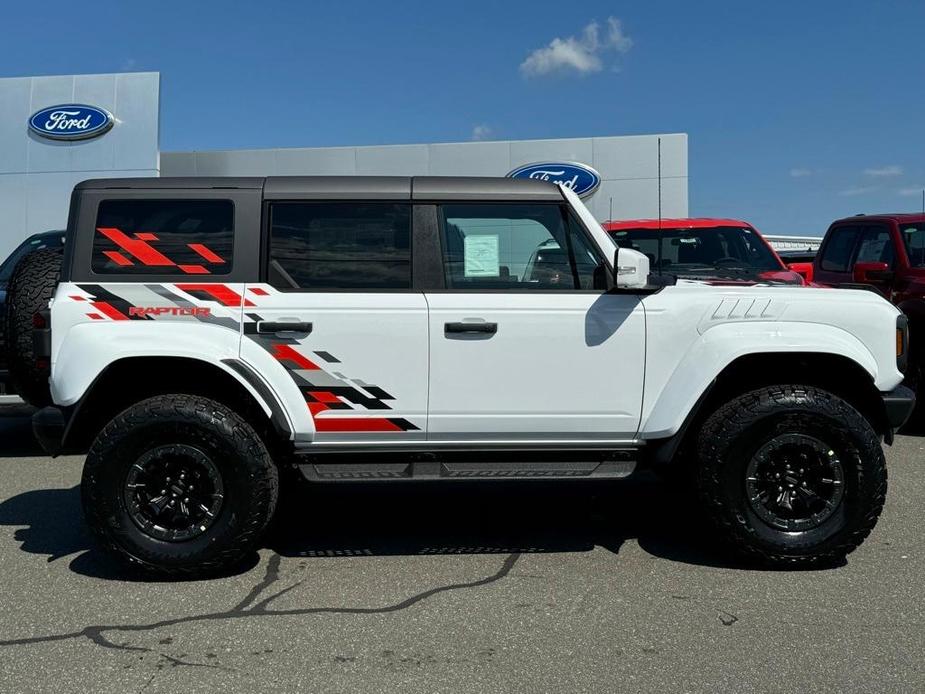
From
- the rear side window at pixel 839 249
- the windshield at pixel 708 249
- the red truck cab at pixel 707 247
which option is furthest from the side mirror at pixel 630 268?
the rear side window at pixel 839 249

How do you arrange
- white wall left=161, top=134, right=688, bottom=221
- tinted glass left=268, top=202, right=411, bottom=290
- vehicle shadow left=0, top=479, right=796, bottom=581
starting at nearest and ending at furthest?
tinted glass left=268, top=202, right=411, bottom=290
vehicle shadow left=0, top=479, right=796, bottom=581
white wall left=161, top=134, right=688, bottom=221

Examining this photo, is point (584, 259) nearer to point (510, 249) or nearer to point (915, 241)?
point (510, 249)

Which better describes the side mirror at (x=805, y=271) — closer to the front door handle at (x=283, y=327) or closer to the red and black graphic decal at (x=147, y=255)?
the front door handle at (x=283, y=327)

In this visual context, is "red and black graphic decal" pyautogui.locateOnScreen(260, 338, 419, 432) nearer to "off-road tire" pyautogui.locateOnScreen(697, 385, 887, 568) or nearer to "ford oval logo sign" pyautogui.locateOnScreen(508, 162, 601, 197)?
"off-road tire" pyautogui.locateOnScreen(697, 385, 887, 568)

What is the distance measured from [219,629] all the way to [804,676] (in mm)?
2357

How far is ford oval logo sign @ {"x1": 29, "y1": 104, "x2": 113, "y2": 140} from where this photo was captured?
1903 centimetres

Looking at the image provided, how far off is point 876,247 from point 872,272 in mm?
677

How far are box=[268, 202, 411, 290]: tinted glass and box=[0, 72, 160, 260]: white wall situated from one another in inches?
627

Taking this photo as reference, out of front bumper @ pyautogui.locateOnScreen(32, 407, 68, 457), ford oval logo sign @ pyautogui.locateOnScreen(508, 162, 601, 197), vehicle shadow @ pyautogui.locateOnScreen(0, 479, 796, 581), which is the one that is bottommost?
vehicle shadow @ pyautogui.locateOnScreen(0, 479, 796, 581)

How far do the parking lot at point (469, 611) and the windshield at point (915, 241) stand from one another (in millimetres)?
3327

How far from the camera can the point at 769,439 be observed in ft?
14.4

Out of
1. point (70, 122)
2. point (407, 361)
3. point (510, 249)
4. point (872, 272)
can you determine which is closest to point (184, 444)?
point (407, 361)

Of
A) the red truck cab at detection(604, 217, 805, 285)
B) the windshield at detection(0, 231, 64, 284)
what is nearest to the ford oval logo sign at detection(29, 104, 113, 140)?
the windshield at detection(0, 231, 64, 284)

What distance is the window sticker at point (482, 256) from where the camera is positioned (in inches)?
178
